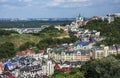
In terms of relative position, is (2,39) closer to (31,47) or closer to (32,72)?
(31,47)

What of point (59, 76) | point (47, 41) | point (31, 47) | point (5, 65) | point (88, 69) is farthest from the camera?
point (47, 41)

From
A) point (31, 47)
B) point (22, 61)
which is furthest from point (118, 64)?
point (31, 47)

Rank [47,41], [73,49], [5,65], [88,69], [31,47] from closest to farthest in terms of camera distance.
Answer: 1. [88,69]
2. [5,65]
3. [73,49]
4. [31,47]
5. [47,41]

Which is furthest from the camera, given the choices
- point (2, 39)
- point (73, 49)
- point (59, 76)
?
point (2, 39)

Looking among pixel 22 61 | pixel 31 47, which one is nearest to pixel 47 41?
pixel 31 47

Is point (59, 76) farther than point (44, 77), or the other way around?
point (44, 77)

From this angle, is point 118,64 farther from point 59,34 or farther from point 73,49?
point 59,34

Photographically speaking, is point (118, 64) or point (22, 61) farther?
point (22, 61)

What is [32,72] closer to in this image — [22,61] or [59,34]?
[22,61]
